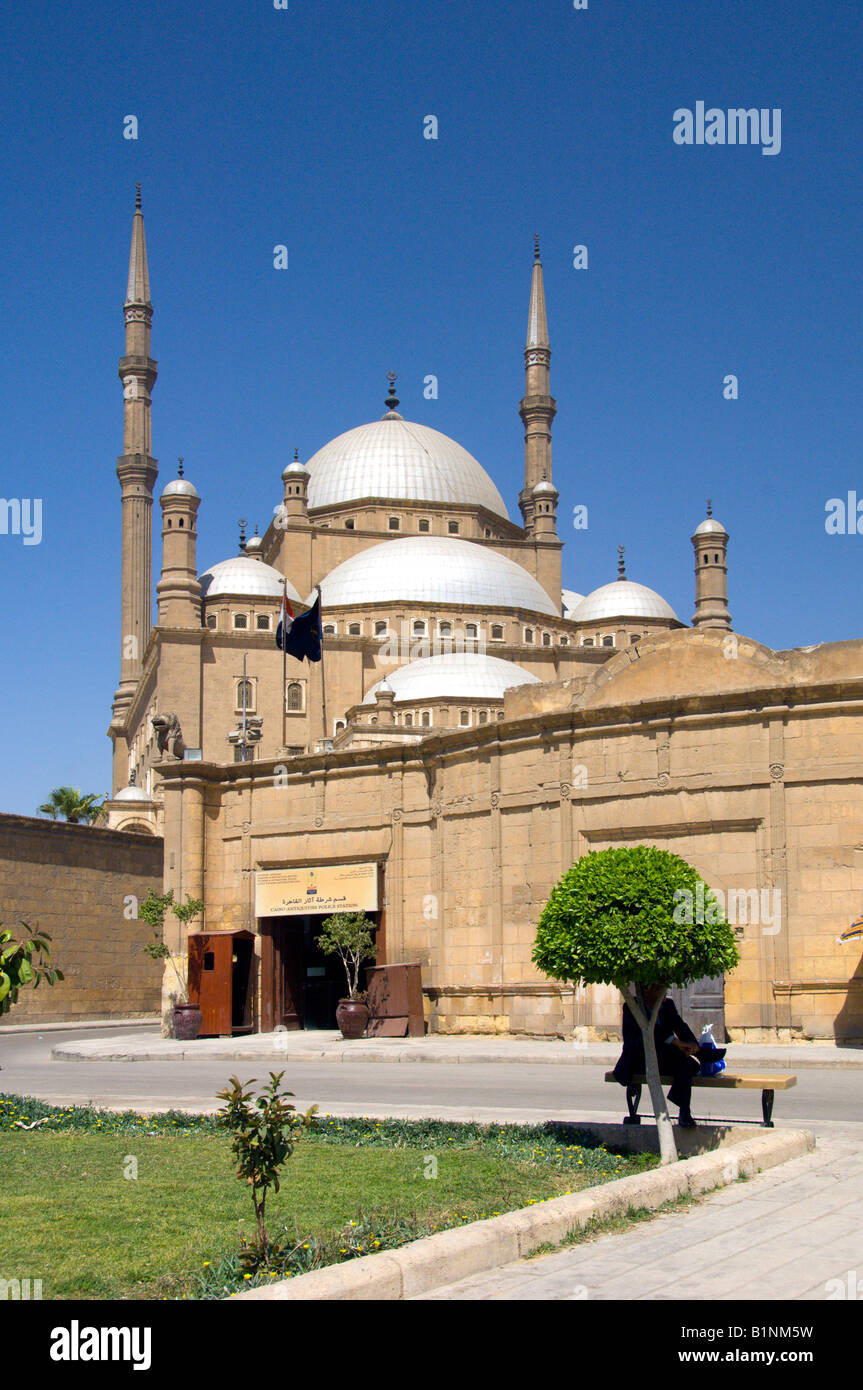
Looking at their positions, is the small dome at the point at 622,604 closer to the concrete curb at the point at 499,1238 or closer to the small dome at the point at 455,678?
the small dome at the point at 455,678

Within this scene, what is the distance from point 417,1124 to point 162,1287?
5.04m

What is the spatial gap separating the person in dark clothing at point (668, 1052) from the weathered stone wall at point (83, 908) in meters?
23.7

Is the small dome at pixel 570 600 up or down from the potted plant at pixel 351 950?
up

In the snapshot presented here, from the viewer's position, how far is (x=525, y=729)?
22875 millimetres

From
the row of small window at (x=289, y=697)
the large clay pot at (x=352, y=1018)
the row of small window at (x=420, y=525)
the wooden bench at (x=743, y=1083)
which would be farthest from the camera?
the row of small window at (x=420, y=525)

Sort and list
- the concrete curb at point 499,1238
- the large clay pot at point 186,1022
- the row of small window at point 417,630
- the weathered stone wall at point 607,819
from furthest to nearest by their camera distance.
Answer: the row of small window at point 417,630 < the large clay pot at point 186,1022 < the weathered stone wall at point 607,819 < the concrete curb at point 499,1238

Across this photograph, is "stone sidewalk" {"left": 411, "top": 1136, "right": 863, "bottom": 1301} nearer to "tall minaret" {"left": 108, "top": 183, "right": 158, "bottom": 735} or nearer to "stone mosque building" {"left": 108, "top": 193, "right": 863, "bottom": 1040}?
"stone mosque building" {"left": 108, "top": 193, "right": 863, "bottom": 1040}

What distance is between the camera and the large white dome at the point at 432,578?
63.7 m

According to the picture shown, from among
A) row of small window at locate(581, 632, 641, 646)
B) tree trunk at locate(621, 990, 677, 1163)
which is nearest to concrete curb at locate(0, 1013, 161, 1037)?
tree trunk at locate(621, 990, 677, 1163)

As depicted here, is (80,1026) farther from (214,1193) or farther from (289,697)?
(289,697)

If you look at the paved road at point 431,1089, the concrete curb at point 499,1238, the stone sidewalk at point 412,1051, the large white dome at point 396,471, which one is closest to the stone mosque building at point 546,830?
→ the stone sidewalk at point 412,1051

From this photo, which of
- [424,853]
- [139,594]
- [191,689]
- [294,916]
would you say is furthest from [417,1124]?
[139,594]

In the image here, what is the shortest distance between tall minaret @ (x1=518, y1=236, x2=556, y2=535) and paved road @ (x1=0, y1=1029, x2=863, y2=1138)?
5977cm

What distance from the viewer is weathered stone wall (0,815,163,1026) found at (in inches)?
1281
